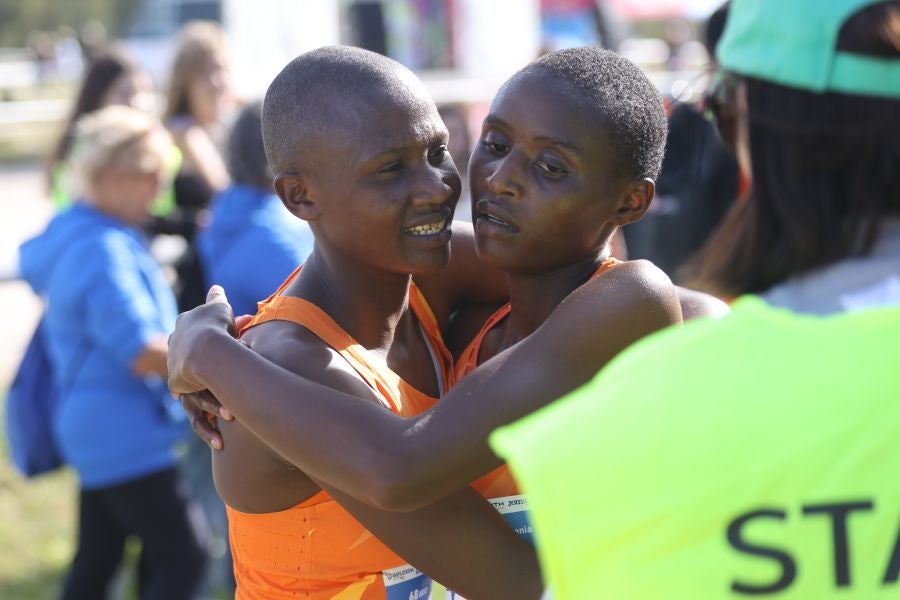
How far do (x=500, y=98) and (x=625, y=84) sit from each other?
22cm

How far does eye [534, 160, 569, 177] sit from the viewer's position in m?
1.91

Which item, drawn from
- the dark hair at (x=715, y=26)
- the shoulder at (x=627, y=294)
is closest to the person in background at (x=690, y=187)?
the dark hair at (x=715, y=26)

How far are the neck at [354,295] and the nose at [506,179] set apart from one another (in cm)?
29

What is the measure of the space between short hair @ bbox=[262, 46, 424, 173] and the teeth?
22cm

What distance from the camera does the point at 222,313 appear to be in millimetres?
1972

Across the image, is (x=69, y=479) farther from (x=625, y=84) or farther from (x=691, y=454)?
(x=691, y=454)

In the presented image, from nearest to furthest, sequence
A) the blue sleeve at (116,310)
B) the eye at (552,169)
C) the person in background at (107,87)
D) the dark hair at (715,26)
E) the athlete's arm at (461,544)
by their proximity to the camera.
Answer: the athlete's arm at (461,544) → the eye at (552,169) → the dark hair at (715,26) → the blue sleeve at (116,310) → the person in background at (107,87)

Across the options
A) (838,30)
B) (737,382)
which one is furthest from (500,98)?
(737,382)

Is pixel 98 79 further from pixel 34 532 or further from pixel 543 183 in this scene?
pixel 543 183

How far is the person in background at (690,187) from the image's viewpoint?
3.94 meters

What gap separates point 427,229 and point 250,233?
8.15 ft

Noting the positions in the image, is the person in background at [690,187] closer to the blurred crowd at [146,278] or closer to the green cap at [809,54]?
the blurred crowd at [146,278]

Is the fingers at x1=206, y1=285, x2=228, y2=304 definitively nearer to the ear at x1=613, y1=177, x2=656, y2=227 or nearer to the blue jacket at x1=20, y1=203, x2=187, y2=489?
the ear at x1=613, y1=177, x2=656, y2=227

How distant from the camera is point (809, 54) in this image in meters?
1.74
